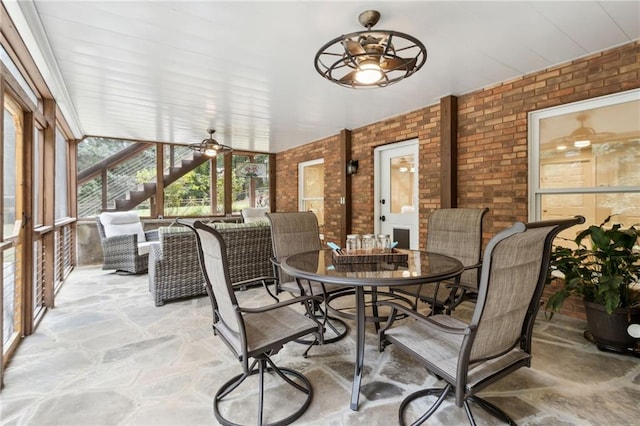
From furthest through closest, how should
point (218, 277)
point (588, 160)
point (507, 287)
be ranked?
point (588, 160) < point (218, 277) < point (507, 287)

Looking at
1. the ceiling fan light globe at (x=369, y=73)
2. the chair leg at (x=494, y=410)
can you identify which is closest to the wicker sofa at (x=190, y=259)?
the ceiling fan light globe at (x=369, y=73)

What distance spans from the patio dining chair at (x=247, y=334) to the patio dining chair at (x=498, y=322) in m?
0.57

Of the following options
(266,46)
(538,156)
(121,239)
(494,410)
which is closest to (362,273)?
(494,410)

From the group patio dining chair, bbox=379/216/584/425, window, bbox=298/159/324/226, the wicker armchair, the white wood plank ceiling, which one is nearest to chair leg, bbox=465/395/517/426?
patio dining chair, bbox=379/216/584/425

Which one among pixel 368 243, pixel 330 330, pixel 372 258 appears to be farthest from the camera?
pixel 330 330

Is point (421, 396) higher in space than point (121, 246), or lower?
lower

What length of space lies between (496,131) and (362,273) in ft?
9.02

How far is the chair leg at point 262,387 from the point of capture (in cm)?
157

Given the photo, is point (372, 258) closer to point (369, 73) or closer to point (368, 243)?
point (368, 243)

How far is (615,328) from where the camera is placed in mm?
2334

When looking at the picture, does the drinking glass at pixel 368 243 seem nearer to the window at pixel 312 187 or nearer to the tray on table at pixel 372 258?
the tray on table at pixel 372 258

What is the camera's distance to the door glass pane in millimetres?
4590

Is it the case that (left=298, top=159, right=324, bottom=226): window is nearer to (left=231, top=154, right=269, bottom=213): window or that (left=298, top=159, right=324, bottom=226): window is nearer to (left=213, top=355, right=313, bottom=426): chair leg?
(left=231, top=154, right=269, bottom=213): window

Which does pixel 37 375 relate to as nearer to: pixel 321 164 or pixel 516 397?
pixel 516 397
